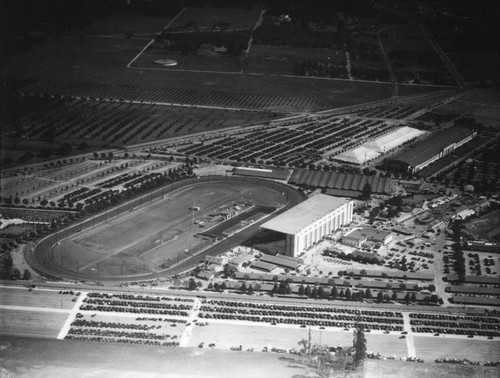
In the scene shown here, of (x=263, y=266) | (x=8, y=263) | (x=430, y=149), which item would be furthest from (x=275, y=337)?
(x=430, y=149)

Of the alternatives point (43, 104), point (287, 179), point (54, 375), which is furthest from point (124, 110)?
point (54, 375)

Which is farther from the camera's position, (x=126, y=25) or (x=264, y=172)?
(x=126, y=25)

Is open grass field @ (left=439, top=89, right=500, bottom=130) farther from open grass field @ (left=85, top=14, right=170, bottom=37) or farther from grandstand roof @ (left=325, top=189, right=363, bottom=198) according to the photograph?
open grass field @ (left=85, top=14, right=170, bottom=37)

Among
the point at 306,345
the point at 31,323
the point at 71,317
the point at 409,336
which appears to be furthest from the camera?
the point at 71,317

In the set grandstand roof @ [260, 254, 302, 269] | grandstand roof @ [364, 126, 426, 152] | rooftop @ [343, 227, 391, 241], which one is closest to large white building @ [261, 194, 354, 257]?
grandstand roof @ [260, 254, 302, 269]

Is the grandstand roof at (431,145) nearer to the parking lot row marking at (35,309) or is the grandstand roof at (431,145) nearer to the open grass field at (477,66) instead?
the open grass field at (477,66)

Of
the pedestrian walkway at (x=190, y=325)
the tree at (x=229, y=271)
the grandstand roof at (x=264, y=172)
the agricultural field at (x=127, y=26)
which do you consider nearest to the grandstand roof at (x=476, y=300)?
the tree at (x=229, y=271)

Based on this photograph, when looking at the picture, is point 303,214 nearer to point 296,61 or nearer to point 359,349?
Result: point 359,349
